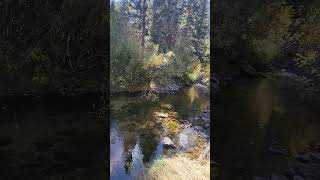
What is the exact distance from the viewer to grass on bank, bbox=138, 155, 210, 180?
495 cm

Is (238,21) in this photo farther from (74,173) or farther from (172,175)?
(74,173)

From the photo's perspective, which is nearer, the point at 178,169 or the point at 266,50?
the point at 178,169

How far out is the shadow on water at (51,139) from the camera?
182 inches

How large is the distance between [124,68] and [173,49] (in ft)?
5.35

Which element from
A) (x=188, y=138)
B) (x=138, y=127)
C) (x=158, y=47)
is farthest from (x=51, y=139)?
(x=158, y=47)

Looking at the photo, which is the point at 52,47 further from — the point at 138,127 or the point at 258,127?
the point at 258,127

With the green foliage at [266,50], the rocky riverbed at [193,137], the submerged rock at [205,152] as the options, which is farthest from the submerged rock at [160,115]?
the green foliage at [266,50]

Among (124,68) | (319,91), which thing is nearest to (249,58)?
(319,91)

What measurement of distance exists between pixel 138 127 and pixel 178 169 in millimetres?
1150

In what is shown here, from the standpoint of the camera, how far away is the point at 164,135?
19.3ft

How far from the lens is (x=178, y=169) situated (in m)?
5.20

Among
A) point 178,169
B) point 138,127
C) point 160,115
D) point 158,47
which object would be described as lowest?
point 178,169

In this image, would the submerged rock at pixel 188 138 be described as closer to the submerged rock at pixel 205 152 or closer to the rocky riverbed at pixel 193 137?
the rocky riverbed at pixel 193 137

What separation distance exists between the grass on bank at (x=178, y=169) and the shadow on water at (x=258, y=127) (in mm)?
243
